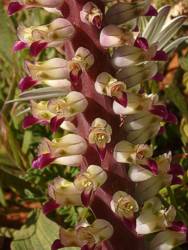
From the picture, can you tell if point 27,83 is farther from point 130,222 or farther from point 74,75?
point 130,222

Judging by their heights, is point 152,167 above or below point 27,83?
below

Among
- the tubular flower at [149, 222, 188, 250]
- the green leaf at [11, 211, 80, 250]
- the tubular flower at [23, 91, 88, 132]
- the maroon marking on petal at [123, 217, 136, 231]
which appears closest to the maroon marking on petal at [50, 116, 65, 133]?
the tubular flower at [23, 91, 88, 132]

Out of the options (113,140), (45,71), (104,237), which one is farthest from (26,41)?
(104,237)

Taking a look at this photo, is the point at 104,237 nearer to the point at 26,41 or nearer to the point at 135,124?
the point at 135,124

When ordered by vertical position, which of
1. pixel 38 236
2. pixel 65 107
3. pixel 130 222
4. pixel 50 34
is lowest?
pixel 38 236

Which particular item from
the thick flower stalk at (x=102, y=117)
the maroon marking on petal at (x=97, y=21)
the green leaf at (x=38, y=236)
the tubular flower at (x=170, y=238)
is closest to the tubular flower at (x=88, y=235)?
the thick flower stalk at (x=102, y=117)

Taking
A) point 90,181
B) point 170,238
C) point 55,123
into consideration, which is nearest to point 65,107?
point 55,123

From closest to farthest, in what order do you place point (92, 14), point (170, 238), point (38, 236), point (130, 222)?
point (92, 14) → point (130, 222) → point (170, 238) → point (38, 236)

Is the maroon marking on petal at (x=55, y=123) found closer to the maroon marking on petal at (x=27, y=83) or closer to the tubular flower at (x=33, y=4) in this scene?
the maroon marking on petal at (x=27, y=83)
